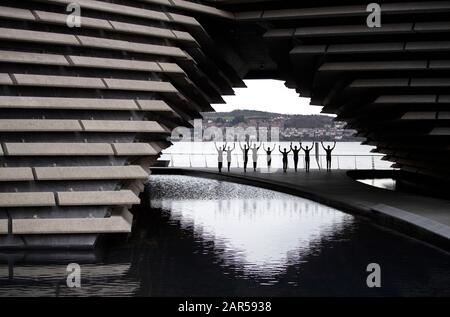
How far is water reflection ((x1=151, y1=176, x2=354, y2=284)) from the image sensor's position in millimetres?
9906

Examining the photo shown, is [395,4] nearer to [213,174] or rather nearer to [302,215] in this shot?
[302,215]

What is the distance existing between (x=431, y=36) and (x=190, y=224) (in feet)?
24.2

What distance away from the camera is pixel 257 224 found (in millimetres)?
14000

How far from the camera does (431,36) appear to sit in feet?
49.0

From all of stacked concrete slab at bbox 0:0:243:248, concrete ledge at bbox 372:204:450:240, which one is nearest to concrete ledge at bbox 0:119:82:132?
stacked concrete slab at bbox 0:0:243:248

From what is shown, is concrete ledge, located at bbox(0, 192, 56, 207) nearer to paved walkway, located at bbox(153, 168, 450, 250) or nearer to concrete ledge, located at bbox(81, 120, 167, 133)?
concrete ledge, located at bbox(81, 120, 167, 133)

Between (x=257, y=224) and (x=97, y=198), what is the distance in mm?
4208

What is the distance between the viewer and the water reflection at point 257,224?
390 inches

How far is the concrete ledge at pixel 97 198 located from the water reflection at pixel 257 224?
1.76 metres

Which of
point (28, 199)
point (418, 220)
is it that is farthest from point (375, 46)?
point (28, 199)

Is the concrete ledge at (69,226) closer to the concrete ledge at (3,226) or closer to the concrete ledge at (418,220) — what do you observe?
the concrete ledge at (3,226)

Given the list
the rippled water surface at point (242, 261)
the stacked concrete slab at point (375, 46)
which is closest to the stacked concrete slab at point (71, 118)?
the rippled water surface at point (242, 261)

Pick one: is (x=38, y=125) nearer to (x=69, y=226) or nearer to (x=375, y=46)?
(x=69, y=226)
